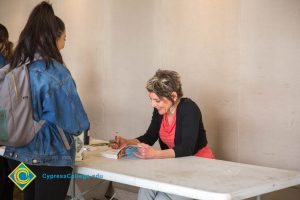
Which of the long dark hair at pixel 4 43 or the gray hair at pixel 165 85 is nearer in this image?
the gray hair at pixel 165 85

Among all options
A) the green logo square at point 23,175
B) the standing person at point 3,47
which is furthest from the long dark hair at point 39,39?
the standing person at point 3,47

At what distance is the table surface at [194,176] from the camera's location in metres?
1.63

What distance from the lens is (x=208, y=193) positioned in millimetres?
1568

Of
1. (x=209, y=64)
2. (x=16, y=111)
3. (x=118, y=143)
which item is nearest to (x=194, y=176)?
(x=16, y=111)

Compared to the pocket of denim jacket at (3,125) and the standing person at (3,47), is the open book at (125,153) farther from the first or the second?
the standing person at (3,47)

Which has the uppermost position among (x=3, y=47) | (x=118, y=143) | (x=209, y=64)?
(x=3, y=47)

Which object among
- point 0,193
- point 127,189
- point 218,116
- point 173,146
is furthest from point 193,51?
point 0,193

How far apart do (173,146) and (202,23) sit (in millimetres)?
1274

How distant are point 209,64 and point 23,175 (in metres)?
1.91

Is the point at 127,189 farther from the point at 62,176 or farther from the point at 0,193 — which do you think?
the point at 62,176

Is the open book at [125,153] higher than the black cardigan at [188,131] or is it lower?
lower

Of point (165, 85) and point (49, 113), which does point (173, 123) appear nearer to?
point (165, 85)

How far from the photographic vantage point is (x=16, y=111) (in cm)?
168

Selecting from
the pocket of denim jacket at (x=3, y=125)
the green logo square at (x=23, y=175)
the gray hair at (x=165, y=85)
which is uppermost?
the gray hair at (x=165, y=85)
